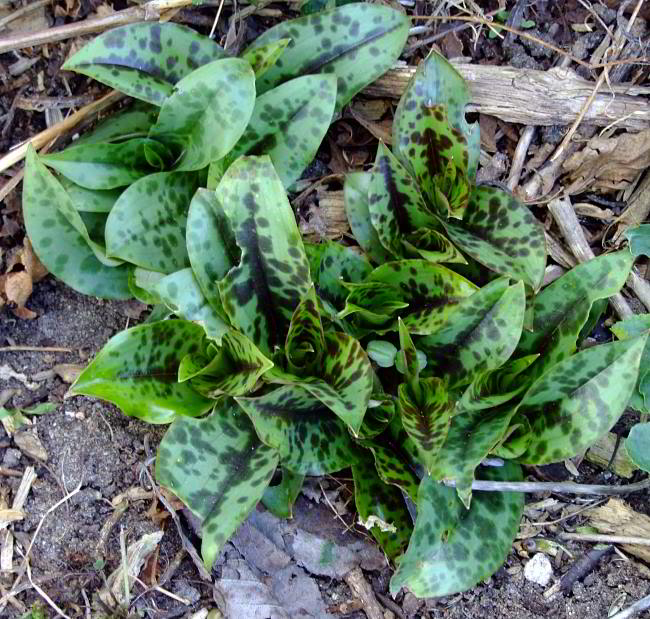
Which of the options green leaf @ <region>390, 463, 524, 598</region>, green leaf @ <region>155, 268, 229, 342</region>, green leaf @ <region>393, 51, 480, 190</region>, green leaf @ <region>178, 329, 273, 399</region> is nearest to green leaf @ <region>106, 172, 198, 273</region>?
green leaf @ <region>155, 268, 229, 342</region>

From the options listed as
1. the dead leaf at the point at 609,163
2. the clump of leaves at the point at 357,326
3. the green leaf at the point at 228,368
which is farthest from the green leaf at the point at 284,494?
the dead leaf at the point at 609,163

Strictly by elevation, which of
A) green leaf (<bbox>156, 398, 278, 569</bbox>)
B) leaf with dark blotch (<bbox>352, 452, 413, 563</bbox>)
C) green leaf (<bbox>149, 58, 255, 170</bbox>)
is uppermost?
green leaf (<bbox>149, 58, 255, 170</bbox>)

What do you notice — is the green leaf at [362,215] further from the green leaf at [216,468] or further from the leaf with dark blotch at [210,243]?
the green leaf at [216,468]

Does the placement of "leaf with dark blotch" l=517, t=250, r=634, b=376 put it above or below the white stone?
above

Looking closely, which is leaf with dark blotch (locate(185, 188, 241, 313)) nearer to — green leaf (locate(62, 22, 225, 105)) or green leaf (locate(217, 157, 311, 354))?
green leaf (locate(217, 157, 311, 354))

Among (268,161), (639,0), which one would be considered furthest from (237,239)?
(639,0)

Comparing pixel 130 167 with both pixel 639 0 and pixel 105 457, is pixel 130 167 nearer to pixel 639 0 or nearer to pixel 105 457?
pixel 105 457

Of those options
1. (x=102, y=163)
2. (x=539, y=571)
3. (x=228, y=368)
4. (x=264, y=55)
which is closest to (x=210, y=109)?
(x=264, y=55)
